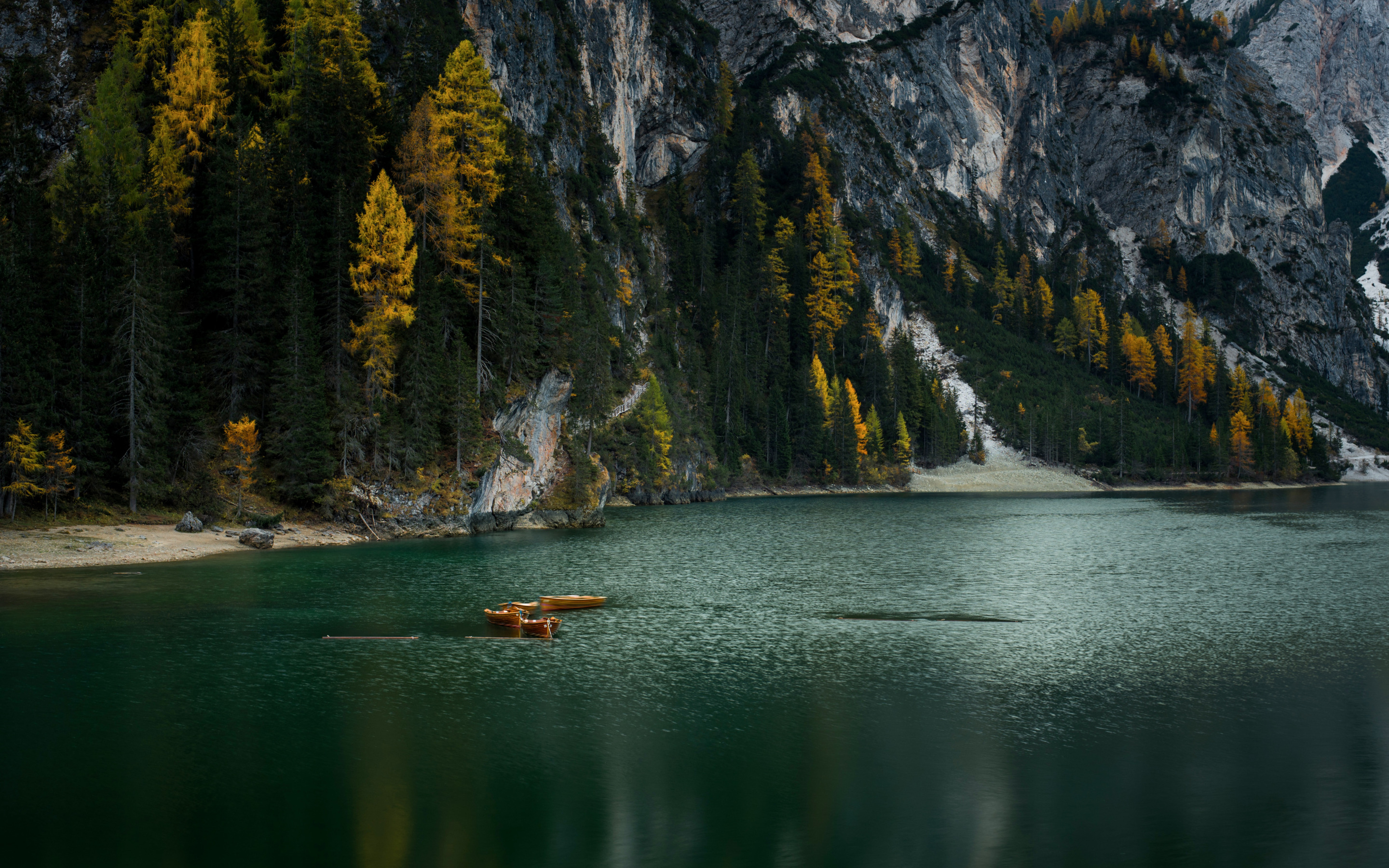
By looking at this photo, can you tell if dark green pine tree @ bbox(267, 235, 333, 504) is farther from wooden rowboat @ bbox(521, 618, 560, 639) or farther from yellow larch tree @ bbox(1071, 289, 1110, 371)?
yellow larch tree @ bbox(1071, 289, 1110, 371)

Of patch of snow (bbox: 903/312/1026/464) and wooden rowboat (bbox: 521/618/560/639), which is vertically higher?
patch of snow (bbox: 903/312/1026/464)

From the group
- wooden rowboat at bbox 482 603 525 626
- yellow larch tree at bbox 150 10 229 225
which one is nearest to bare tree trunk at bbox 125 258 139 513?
yellow larch tree at bbox 150 10 229 225

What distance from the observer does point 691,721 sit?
1908 centimetres

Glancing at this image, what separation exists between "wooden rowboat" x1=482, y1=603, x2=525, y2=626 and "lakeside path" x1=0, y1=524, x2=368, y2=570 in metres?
21.0

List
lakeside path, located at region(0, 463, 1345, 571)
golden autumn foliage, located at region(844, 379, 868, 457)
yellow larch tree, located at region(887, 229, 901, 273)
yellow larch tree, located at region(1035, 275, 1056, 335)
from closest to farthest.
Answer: lakeside path, located at region(0, 463, 1345, 571), golden autumn foliage, located at region(844, 379, 868, 457), yellow larch tree, located at region(887, 229, 901, 273), yellow larch tree, located at region(1035, 275, 1056, 335)


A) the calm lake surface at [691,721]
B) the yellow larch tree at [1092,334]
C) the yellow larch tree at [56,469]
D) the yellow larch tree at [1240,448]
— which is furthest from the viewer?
the yellow larch tree at [1092,334]

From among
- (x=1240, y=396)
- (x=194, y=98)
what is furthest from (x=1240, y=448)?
(x=194, y=98)

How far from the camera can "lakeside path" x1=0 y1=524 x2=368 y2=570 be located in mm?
37156

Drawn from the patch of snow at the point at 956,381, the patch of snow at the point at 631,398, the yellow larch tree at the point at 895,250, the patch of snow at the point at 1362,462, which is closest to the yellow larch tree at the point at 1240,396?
the patch of snow at the point at 1362,462

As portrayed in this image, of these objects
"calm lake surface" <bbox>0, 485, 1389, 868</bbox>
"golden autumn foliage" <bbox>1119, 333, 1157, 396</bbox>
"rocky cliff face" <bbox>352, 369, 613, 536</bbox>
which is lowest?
"calm lake surface" <bbox>0, 485, 1389, 868</bbox>

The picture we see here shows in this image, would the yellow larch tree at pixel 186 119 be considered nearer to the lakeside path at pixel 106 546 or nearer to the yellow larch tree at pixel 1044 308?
the lakeside path at pixel 106 546

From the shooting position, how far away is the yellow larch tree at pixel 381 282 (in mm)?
50344

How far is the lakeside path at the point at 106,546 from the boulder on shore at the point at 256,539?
271mm

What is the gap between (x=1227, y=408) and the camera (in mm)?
155125
